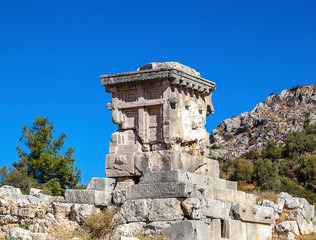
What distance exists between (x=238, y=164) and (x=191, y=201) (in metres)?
27.0

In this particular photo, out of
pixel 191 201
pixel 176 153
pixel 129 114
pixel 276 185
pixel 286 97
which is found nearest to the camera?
pixel 191 201

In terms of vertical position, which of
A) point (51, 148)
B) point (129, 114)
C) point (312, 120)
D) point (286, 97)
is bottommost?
point (129, 114)

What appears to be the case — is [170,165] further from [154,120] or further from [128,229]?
[128,229]

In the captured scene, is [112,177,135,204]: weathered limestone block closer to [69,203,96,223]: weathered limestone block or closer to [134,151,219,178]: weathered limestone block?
[134,151,219,178]: weathered limestone block

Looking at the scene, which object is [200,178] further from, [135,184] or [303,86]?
[303,86]

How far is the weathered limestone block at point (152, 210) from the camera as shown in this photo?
992cm

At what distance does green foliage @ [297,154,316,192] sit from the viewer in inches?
1289

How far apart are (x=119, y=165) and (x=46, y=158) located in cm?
1900

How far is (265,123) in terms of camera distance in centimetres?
4944

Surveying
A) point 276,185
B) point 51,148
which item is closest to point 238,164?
point 276,185

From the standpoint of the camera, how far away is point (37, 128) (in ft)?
102

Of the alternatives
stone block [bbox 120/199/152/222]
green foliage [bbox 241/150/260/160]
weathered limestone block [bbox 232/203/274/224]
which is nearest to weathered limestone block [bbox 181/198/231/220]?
weathered limestone block [bbox 232/203/274/224]

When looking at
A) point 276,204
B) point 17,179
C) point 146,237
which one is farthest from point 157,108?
point 17,179

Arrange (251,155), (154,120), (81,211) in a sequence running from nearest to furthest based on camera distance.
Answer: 1. (81,211)
2. (154,120)
3. (251,155)
